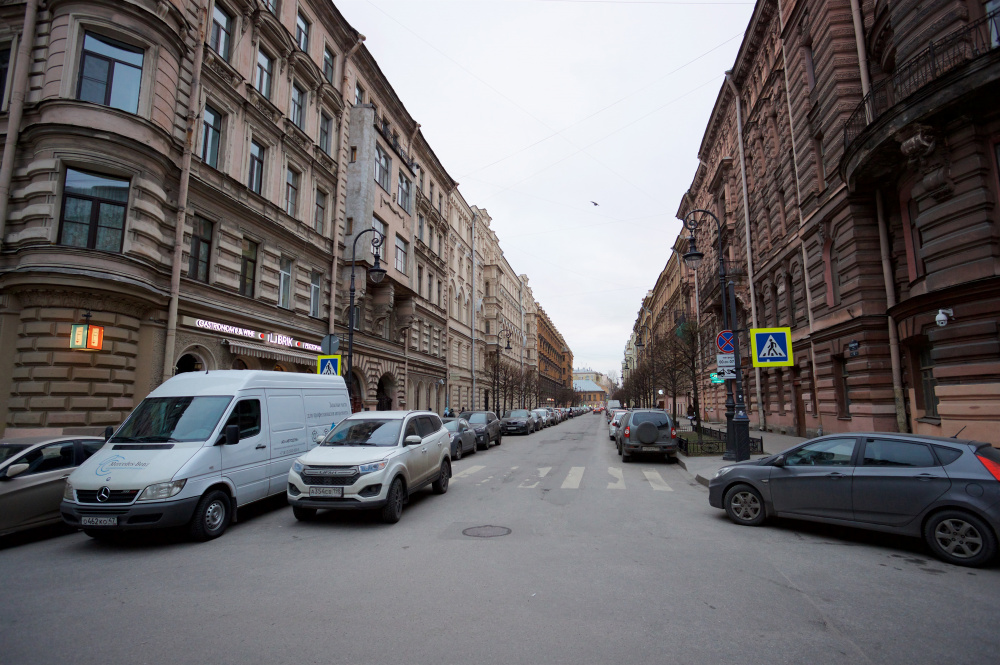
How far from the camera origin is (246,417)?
8836mm

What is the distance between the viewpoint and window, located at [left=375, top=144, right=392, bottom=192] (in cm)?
2705

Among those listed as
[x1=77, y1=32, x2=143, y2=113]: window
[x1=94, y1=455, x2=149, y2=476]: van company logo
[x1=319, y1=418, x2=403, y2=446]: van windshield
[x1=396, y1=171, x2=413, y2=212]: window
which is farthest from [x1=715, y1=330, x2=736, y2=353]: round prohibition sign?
[x1=396, y1=171, x2=413, y2=212]: window

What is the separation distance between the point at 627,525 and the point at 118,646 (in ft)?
20.9

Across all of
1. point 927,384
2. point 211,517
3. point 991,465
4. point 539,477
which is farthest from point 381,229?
point 991,465

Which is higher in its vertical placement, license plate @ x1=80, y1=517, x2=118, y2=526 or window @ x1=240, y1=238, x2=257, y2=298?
window @ x1=240, y1=238, x2=257, y2=298

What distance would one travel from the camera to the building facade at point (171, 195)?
12.1 meters

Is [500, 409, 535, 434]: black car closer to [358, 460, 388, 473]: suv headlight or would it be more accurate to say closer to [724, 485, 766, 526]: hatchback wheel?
[358, 460, 388, 473]: suv headlight

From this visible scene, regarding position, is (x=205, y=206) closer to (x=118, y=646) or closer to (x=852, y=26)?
(x=118, y=646)

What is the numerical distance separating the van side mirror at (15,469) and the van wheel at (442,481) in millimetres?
6519

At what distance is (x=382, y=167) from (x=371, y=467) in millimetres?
22839

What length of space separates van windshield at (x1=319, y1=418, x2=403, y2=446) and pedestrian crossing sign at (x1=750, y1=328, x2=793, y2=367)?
1013 centimetres

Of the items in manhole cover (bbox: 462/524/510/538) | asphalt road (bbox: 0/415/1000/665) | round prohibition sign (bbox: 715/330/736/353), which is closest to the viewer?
asphalt road (bbox: 0/415/1000/665)

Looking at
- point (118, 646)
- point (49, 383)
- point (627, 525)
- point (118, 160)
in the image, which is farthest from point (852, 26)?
point (49, 383)

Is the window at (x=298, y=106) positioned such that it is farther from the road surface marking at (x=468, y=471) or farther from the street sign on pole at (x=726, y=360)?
the street sign on pole at (x=726, y=360)
